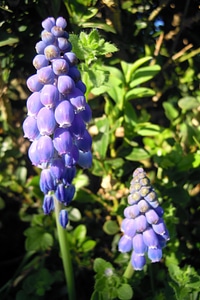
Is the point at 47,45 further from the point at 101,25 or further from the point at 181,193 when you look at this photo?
the point at 181,193

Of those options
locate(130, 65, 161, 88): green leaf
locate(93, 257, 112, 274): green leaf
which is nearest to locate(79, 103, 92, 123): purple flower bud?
locate(130, 65, 161, 88): green leaf

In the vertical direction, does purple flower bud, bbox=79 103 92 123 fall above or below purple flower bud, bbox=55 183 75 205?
above

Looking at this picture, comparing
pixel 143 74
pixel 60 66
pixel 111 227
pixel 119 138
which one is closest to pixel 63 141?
pixel 60 66

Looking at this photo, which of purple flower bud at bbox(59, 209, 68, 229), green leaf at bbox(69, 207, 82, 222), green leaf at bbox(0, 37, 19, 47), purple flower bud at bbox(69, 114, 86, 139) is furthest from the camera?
green leaf at bbox(69, 207, 82, 222)

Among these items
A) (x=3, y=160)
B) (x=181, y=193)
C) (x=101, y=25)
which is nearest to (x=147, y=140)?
(x=181, y=193)

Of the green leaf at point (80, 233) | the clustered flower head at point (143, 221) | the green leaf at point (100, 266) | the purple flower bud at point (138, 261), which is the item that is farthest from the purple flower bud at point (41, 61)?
the green leaf at point (80, 233)

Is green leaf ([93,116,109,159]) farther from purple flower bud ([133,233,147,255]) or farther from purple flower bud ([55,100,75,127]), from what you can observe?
purple flower bud ([55,100,75,127])
